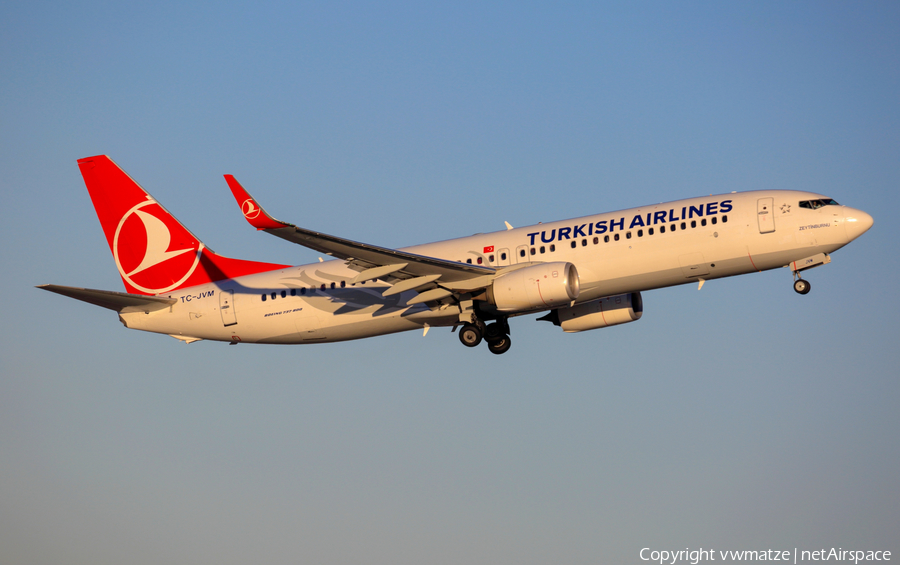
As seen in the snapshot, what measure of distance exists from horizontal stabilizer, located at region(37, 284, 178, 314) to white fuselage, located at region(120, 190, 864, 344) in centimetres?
31

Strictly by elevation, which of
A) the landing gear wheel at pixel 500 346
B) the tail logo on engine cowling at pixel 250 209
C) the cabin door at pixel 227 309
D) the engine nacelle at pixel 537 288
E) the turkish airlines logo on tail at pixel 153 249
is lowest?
the landing gear wheel at pixel 500 346

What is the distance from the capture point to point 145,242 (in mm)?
43500

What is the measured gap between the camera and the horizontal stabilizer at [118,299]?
3628 cm

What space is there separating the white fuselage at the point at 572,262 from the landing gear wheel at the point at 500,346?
2475 mm

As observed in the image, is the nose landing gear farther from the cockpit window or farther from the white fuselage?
the cockpit window

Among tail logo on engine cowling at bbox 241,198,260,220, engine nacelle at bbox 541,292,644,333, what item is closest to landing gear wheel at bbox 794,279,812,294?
engine nacelle at bbox 541,292,644,333

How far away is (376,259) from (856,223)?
17230 mm

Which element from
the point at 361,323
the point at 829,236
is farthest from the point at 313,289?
the point at 829,236

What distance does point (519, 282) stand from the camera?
34.7 meters

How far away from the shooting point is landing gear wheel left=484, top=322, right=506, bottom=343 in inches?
1577

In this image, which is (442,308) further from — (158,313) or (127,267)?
(127,267)

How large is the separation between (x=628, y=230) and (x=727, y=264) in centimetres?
379

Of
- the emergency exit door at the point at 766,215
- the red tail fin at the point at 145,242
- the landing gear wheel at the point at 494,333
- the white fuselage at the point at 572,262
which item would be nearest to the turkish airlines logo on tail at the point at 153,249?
the red tail fin at the point at 145,242

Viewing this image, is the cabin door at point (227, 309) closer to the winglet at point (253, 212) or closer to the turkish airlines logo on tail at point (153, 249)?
the turkish airlines logo on tail at point (153, 249)
